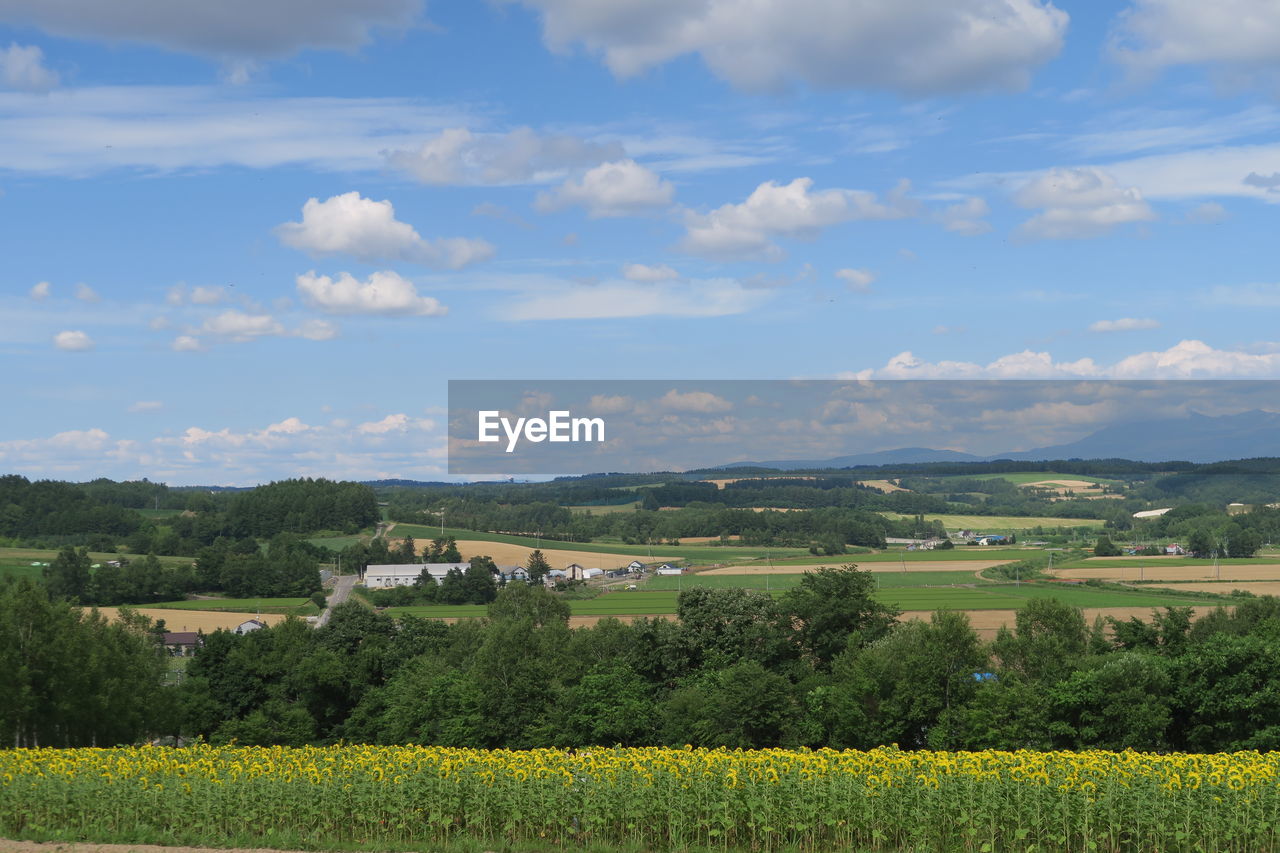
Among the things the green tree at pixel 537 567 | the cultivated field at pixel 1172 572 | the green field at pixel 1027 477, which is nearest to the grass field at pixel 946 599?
the cultivated field at pixel 1172 572

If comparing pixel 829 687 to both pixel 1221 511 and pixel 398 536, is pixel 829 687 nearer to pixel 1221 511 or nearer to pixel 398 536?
pixel 1221 511

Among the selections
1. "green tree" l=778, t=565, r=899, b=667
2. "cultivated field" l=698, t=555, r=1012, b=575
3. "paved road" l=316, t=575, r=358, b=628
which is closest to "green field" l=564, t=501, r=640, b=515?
"paved road" l=316, t=575, r=358, b=628

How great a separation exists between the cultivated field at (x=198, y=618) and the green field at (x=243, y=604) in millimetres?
2672

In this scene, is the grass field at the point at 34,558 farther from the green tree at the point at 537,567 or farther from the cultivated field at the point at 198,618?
the green tree at the point at 537,567

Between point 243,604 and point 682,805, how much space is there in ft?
349

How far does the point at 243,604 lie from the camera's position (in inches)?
4628

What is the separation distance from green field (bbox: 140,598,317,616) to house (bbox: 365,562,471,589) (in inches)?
368

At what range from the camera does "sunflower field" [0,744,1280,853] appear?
19.3 m

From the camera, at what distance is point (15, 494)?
18488 centimetres

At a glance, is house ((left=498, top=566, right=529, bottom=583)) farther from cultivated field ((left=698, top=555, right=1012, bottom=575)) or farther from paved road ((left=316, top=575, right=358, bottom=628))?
cultivated field ((left=698, top=555, right=1012, bottom=575))

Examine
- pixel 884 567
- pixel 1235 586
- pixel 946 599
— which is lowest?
pixel 946 599

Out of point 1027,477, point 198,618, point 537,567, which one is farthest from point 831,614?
point 1027,477

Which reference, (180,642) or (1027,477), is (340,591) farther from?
(1027,477)

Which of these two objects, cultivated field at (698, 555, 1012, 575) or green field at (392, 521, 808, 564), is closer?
cultivated field at (698, 555, 1012, 575)
